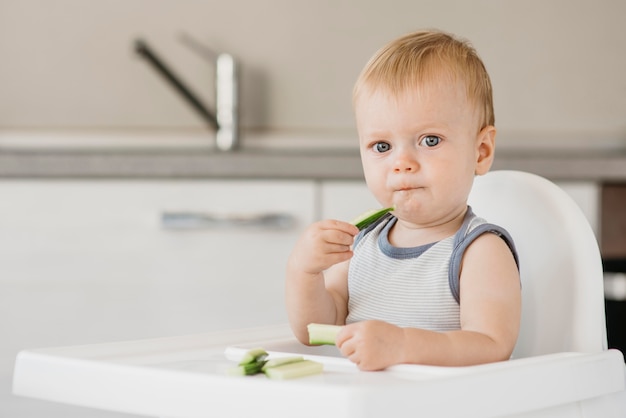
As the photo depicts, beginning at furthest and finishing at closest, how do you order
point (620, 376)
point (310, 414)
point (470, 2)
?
point (470, 2), point (620, 376), point (310, 414)

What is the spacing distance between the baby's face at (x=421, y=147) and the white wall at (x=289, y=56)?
150 centimetres

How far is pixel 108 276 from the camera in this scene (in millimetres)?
2023

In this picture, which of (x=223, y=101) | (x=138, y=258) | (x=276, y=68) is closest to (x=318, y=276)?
(x=138, y=258)

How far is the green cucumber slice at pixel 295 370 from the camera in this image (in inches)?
30.6

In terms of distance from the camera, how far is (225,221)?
1.99 meters

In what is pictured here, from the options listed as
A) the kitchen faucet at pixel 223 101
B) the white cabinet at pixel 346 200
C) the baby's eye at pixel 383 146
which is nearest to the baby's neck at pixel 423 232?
the baby's eye at pixel 383 146

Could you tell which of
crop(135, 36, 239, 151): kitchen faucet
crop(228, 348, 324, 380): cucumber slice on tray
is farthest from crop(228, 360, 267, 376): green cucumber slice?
crop(135, 36, 239, 151): kitchen faucet

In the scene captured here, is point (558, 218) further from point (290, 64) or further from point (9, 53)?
point (9, 53)

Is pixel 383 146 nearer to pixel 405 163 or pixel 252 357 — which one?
pixel 405 163

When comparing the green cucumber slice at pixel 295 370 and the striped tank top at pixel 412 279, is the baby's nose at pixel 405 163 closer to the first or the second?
the striped tank top at pixel 412 279

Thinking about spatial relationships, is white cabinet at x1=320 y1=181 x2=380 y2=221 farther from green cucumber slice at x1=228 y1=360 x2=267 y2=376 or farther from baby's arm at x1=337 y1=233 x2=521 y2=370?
green cucumber slice at x1=228 y1=360 x2=267 y2=376

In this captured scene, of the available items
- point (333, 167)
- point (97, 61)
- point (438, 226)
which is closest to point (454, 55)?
point (438, 226)

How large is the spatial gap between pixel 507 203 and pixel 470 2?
149 cm

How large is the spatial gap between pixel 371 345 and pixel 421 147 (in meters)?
0.29
